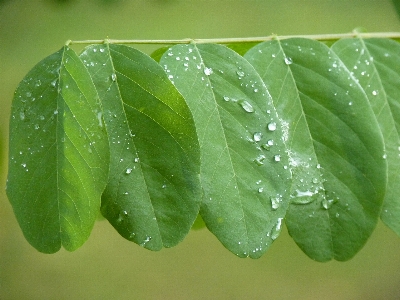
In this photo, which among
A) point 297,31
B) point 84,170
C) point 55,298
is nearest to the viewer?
point 84,170

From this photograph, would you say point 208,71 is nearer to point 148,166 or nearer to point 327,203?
point 148,166

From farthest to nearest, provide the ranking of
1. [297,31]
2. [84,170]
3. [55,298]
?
[297,31], [55,298], [84,170]

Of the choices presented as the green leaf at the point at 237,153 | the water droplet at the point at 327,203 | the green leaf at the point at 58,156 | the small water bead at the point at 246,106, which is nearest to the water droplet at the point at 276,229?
the green leaf at the point at 237,153

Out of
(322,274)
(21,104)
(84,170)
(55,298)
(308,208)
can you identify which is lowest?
(322,274)

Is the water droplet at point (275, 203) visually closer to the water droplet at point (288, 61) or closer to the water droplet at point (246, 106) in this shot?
the water droplet at point (246, 106)

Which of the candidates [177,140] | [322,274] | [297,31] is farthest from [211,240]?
[177,140]

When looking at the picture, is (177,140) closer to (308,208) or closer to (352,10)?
(308,208)

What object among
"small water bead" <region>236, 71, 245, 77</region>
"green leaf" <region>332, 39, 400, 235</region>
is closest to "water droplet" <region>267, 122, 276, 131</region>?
"small water bead" <region>236, 71, 245, 77</region>
